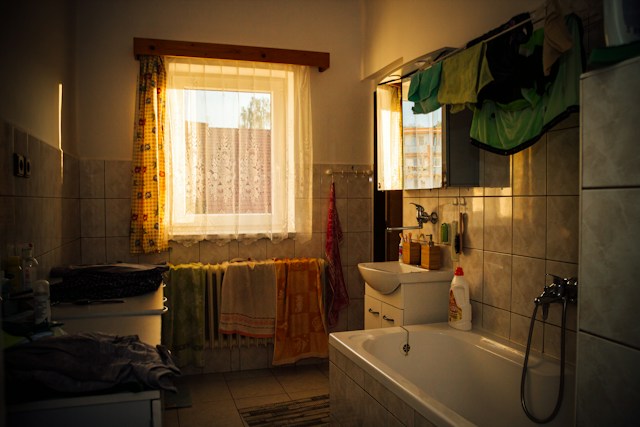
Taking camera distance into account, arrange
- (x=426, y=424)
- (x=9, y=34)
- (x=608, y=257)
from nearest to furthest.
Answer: (x=608, y=257) < (x=426, y=424) < (x=9, y=34)

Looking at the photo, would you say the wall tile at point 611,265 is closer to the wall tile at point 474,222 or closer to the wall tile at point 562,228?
the wall tile at point 562,228

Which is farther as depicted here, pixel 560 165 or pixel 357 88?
pixel 357 88

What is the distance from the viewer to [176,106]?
355 centimetres

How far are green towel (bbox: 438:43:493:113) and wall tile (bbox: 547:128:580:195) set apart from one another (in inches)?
15.3

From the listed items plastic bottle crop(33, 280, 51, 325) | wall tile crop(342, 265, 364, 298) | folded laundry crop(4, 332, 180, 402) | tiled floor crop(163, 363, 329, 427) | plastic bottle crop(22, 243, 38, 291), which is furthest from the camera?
wall tile crop(342, 265, 364, 298)

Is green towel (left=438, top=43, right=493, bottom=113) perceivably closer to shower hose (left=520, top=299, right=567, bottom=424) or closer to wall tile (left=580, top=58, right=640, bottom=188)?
wall tile (left=580, top=58, right=640, bottom=188)

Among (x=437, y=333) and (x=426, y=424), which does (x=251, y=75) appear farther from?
(x=426, y=424)

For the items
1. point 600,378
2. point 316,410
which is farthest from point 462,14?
point 316,410

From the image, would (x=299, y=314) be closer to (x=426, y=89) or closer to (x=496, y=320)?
(x=496, y=320)

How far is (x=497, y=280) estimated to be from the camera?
253cm

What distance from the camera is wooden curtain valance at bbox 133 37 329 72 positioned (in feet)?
11.3

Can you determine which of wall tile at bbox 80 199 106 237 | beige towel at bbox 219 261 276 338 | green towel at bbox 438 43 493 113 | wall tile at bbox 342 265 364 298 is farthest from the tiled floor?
green towel at bbox 438 43 493 113

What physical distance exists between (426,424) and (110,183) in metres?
2.78

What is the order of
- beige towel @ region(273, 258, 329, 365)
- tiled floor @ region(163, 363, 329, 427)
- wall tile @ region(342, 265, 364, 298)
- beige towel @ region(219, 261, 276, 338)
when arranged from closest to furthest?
tiled floor @ region(163, 363, 329, 427)
beige towel @ region(219, 261, 276, 338)
beige towel @ region(273, 258, 329, 365)
wall tile @ region(342, 265, 364, 298)
